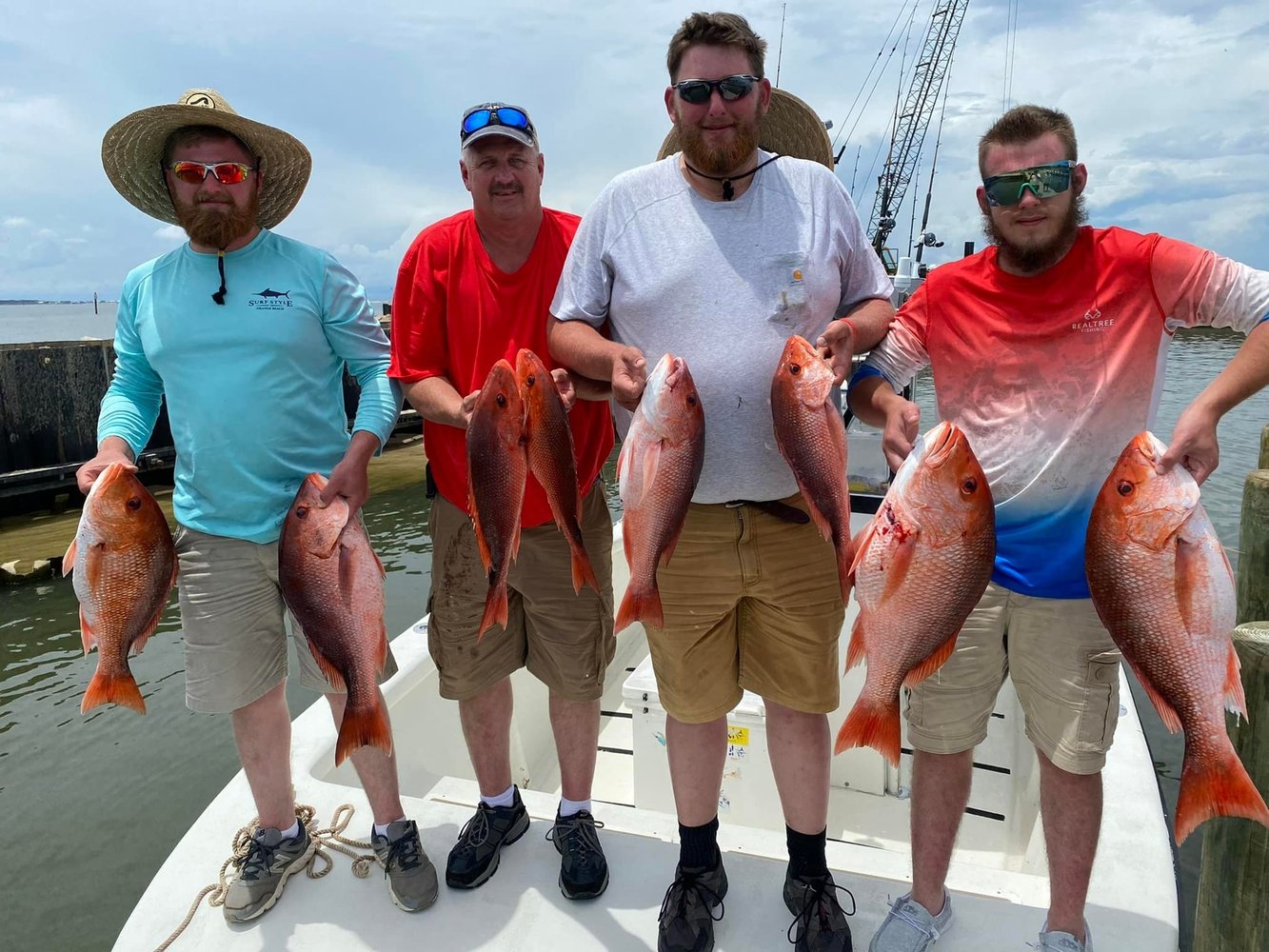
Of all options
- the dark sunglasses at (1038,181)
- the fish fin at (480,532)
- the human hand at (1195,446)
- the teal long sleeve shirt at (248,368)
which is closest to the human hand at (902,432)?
the human hand at (1195,446)

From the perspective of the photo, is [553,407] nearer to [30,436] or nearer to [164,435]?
[30,436]

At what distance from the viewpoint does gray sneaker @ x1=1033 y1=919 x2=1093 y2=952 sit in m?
2.44

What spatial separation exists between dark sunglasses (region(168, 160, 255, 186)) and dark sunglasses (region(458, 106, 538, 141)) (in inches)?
33.0

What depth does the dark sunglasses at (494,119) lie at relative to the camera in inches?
108

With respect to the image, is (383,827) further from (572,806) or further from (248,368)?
(248,368)

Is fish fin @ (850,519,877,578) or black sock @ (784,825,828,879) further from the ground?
fish fin @ (850,519,877,578)

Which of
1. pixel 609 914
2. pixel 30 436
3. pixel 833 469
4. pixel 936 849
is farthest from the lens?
pixel 30 436

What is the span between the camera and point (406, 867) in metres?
2.87

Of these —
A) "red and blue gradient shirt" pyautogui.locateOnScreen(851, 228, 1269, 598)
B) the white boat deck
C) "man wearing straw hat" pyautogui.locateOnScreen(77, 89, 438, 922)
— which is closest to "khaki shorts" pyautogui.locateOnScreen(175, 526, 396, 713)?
"man wearing straw hat" pyautogui.locateOnScreen(77, 89, 438, 922)

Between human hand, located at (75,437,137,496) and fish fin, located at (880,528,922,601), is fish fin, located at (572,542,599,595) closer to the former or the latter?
fish fin, located at (880,528,922,601)

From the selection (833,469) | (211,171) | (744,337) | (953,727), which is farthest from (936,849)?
(211,171)

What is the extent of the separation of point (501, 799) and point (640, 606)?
1.24 metres

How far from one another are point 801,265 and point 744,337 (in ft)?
0.97

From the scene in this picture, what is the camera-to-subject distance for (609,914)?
278cm
